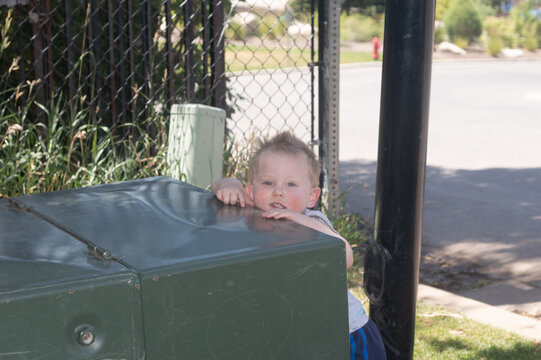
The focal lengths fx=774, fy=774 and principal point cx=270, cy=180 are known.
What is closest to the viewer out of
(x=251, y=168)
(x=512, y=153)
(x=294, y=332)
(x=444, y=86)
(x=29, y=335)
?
(x=29, y=335)

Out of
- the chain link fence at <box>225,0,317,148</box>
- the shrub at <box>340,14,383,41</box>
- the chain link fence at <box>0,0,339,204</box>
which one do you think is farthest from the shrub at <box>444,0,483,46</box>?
the chain link fence at <box>0,0,339,204</box>

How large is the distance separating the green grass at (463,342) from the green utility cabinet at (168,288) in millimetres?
1946

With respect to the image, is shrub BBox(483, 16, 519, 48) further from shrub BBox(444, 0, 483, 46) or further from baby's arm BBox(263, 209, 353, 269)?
baby's arm BBox(263, 209, 353, 269)

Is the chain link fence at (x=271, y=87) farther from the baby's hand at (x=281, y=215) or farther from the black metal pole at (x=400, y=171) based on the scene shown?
the baby's hand at (x=281, y=215)

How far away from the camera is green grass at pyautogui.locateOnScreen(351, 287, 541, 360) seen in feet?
11.5

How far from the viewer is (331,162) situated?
199 inches

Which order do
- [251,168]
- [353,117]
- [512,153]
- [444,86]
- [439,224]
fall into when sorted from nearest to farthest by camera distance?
[251,168] → [439,224] → [512,153] → [353,117] → [444,86]

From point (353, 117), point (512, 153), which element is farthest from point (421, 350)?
point (353, 117)

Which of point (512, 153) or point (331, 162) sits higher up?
point (331, 162)

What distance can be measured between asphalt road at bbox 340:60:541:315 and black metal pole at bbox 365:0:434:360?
204 cm

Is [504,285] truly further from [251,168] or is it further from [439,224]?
[251,168]

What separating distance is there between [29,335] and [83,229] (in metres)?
0.43

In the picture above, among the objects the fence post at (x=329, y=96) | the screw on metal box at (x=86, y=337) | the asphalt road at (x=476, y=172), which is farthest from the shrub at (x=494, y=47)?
the screw on metal box at (x=86, y=337)

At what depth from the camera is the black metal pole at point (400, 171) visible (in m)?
2.32
